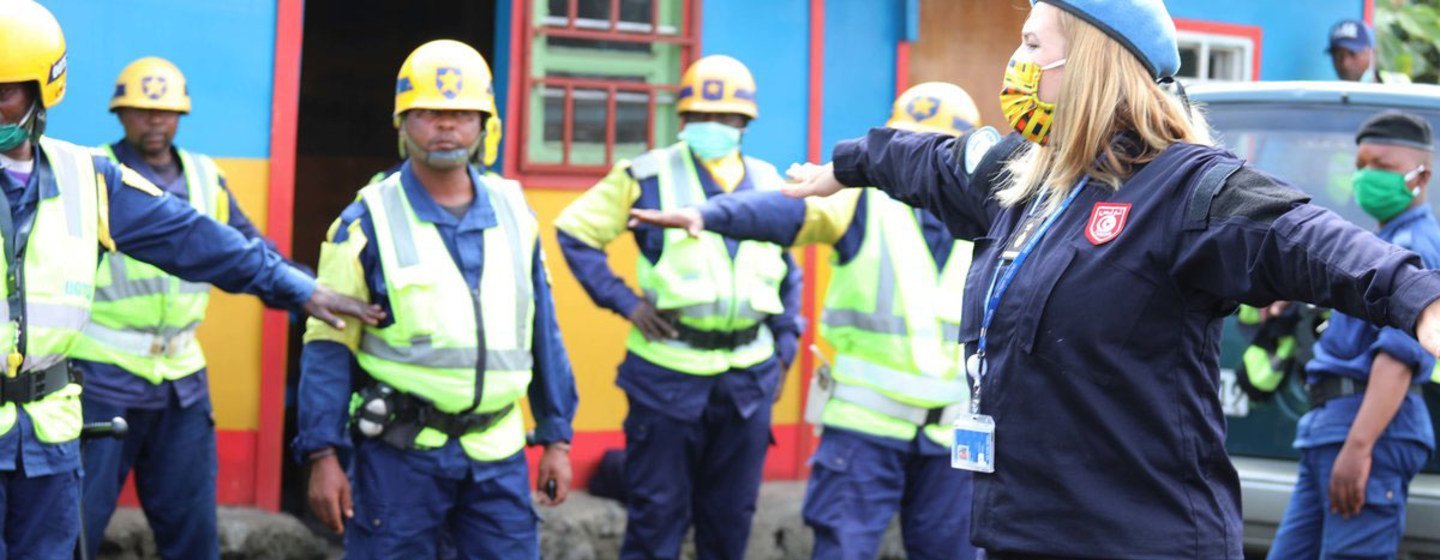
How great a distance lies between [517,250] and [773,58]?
334 centimetres

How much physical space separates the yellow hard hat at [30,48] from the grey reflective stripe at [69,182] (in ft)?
0.46

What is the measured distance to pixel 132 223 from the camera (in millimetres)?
5117

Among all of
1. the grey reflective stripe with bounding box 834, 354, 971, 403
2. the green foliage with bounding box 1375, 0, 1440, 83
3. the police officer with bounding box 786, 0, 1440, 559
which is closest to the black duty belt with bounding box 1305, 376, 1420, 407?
the grey reflective stripe with bounding box 834, 354, 971, 403

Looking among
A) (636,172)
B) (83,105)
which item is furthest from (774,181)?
(83,105)

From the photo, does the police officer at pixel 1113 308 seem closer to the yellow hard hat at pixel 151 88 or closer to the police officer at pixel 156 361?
the police officer at pixel 156 361

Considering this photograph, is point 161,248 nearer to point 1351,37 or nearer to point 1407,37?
point 1351,37

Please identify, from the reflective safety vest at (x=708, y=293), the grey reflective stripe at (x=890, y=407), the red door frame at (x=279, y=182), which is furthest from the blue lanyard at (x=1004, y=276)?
the red door frame at (x=279, y=182)

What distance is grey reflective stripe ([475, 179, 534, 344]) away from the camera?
572cm

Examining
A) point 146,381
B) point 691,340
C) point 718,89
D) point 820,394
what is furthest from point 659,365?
point 146,381

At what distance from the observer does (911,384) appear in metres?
6.44

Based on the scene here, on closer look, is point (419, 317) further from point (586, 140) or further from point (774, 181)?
point (586, 140)

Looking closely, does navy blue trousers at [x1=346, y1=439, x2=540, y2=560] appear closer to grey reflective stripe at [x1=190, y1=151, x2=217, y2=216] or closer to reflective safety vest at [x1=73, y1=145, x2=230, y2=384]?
reflective safety vest at [x1=73, y1=145, x2=230, y2=384]

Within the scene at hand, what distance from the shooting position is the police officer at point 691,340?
7.24 meters

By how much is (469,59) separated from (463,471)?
128 centimetres
